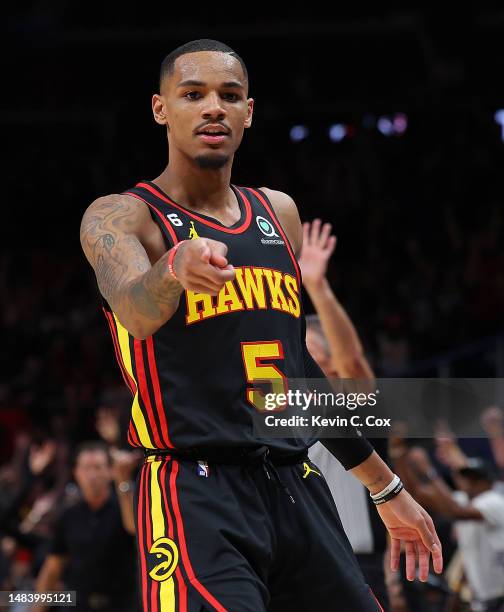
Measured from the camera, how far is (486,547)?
738cm

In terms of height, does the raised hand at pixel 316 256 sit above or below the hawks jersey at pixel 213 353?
above

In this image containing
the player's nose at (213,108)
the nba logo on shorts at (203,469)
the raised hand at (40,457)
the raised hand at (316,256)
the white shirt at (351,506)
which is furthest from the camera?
the raised hand at (40,457)

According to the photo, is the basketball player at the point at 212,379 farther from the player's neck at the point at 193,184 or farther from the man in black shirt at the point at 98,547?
the man in black shirt at the point at 98,547

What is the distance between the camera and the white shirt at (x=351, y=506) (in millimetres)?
5004

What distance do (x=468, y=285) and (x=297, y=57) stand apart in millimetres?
6262

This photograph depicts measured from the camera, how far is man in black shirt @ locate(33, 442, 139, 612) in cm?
719

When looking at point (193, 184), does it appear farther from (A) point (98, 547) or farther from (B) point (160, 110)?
(A) point (98, 547)

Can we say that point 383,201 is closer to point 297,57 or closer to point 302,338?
point 297,57

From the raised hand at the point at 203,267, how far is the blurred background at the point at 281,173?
603cm

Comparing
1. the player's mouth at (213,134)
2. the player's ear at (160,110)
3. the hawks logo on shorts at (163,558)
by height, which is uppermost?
the player's ear at (160,110)

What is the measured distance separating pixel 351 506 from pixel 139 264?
2.54 meters

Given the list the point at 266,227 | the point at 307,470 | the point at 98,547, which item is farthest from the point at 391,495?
the point at 98,547

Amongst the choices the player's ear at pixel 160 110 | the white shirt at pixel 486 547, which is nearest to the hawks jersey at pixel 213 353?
the player's ear at pixel 160 110

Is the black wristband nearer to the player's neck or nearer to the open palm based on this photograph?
the open palm
